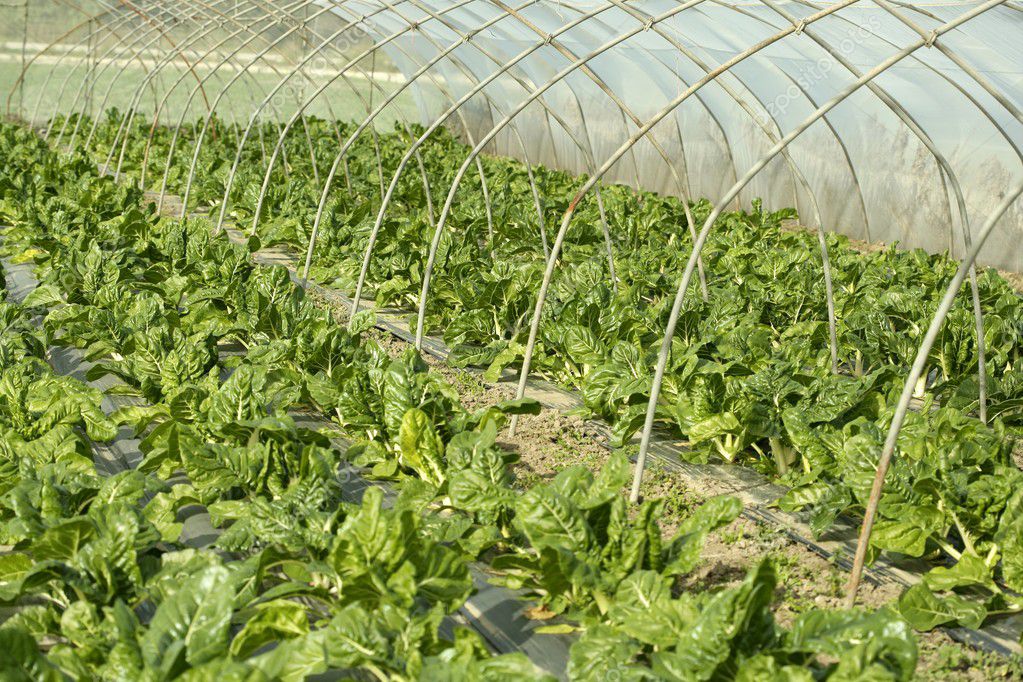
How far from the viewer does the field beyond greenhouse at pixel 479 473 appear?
3.20 meters

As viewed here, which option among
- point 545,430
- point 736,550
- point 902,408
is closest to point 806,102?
point 545,430

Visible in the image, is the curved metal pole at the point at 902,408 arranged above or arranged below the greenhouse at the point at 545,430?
above

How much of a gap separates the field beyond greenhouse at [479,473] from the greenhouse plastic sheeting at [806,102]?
77.7 inches

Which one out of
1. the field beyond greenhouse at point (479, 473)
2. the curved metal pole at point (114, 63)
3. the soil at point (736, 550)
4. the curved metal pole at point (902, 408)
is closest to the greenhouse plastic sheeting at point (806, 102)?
the field beyond greenhouse at point (479, 473)

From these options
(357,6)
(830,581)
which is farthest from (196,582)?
(357,6)

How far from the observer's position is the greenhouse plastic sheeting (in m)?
9.55

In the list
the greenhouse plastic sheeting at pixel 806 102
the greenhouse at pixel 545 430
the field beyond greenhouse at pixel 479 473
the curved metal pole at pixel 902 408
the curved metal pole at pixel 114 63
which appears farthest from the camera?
the curved metal pole at pixel 114 63

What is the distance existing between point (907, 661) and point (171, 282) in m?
6.17

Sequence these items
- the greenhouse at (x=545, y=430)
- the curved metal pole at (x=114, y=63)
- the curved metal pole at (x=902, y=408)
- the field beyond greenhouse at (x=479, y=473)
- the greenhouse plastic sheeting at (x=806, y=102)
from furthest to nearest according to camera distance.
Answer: the curved metal pole at (x=114, y=63) → the greenhouse plastic sheeting at (x=806, y=102) → the curved metal pole at (x=902, y=408) → the greenhouse at (x=545, y=430) → the field beyond greenhouse at (x=479, y=473)

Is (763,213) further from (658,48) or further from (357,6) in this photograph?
(357,6)

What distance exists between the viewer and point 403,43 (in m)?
18.5

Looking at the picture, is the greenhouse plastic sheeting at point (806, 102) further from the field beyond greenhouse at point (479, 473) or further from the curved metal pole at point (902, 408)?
the curved metal pole at point (902, 408)

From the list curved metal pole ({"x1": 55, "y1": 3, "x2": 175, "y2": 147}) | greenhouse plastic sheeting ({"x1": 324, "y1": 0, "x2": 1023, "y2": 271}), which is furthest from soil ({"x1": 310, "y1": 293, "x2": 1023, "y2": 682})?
curved metal pole ({"x1": 55, "y1": 3, "x2": 175, "y2": 147})

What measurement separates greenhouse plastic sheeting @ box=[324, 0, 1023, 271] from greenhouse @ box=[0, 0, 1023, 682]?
68mm
